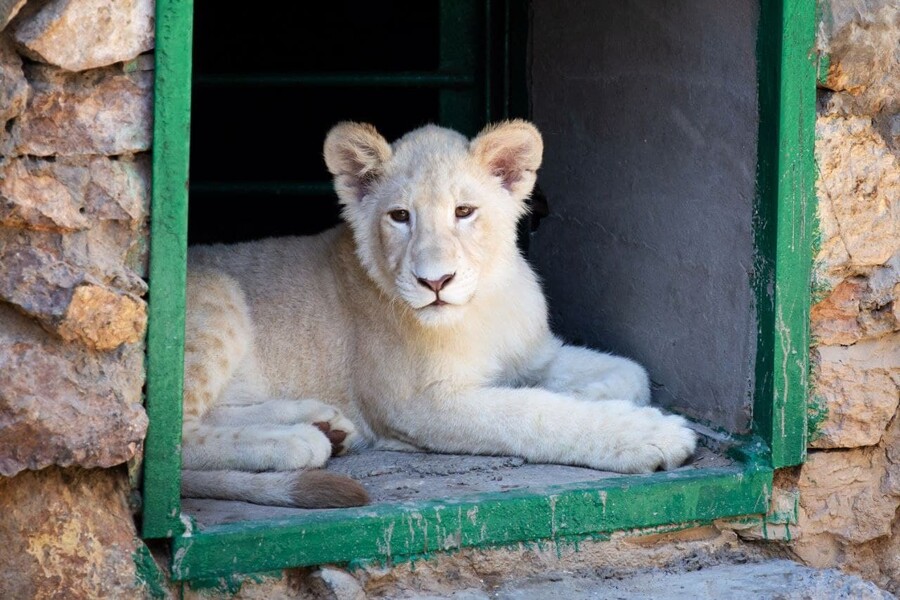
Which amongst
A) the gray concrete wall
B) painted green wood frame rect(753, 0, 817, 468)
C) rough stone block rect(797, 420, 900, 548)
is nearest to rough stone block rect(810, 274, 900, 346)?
painted green wood frame rect(753, 0, 817, 468)

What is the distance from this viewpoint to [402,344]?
4512mm

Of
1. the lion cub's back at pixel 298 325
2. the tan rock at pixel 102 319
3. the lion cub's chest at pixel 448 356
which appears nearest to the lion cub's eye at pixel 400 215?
the lion cub's chest at pixel 448 356

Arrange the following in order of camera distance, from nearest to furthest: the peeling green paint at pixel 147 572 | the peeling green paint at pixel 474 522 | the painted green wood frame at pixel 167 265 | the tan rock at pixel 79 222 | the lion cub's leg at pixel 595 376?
the tan rock at pixel 79 222, the painted green wood frame at pixel 167 265, the peeling green paint at pixel 147 572, the peeling green paint at pixel 474 522, the lion cub's leg at pixel 595 376

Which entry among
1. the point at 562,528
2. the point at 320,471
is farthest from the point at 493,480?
the point at 320,471

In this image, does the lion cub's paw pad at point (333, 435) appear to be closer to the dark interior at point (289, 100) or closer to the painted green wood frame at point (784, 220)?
the painted green wood frame at point (784, 220)

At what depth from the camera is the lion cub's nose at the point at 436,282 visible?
406 centimetres

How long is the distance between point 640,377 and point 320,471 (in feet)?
4.69

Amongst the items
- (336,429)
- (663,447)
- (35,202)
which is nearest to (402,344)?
(336,429)

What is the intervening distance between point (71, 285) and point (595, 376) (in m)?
2.24

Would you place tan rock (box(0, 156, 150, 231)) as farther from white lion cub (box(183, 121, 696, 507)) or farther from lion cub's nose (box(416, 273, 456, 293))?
lion cub's nose (box(416, 273, 456, 293))

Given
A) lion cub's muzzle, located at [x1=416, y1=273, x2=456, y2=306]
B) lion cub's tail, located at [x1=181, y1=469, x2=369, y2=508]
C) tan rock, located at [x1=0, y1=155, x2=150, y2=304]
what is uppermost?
tan rock, located at [x1=0, y1=155, x2=150, y2=304]

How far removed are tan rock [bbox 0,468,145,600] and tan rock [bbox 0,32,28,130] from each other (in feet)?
Result: 3.03

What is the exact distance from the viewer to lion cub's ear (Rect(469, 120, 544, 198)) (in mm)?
4371

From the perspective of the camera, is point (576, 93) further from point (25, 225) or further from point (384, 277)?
point (25, 225)
